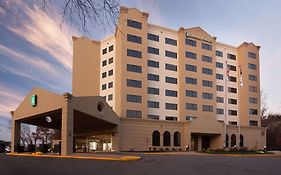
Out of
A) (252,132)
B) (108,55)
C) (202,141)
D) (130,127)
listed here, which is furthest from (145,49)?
(252,132)

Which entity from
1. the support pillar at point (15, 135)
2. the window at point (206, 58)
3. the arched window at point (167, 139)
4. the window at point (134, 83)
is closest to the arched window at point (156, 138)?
the arched window at point (167, 139)

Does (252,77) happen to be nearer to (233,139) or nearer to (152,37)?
(233,139)

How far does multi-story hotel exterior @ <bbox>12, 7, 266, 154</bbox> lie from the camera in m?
63.8

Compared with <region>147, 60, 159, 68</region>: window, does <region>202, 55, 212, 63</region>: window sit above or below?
above

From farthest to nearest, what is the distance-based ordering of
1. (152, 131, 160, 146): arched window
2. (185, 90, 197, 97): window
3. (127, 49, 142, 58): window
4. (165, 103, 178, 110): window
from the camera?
(185, 90, 197, 97): window < (165, 103, 178, 110): window < (152, 131, 160, 146): arched window < (127, 49, 142, 58): window

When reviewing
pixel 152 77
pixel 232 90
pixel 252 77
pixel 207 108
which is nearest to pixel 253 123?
pixel 232 90

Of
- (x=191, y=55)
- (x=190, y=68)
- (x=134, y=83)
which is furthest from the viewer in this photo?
(x=191, y=55)

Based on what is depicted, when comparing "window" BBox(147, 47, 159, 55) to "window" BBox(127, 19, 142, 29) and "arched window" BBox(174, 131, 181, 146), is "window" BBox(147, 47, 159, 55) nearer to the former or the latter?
"window" BBox(127, 19, 142, 29)

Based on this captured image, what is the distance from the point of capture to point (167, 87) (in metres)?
70.4

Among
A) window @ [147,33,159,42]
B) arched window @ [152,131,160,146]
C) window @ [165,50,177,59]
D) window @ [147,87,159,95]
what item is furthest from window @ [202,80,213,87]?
arched window @ [152,131,160,146]

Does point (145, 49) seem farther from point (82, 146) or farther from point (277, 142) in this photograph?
point (277, 142)

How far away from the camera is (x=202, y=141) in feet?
250

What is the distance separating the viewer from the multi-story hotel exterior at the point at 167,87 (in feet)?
209

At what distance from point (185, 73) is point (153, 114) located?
34.9 feet
